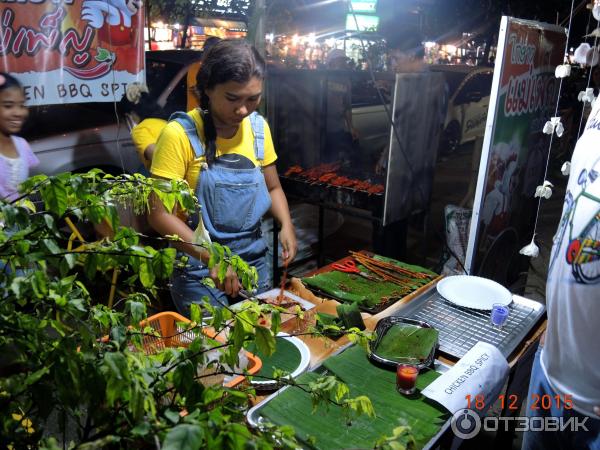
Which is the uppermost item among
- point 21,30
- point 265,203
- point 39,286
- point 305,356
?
point 21,30

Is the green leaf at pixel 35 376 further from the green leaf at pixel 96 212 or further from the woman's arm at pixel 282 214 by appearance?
the woman's arm at pixel 282 214

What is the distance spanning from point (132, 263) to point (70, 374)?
0.22m

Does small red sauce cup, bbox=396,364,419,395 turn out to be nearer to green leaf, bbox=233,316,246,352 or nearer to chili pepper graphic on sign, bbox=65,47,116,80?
green leaf, bbox=233,316,246,352

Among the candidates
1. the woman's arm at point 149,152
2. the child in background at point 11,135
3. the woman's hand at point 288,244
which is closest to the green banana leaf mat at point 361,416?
the woman's hand at point 288,244

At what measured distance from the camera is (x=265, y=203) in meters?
2.64

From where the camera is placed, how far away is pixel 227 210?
8.14 feet

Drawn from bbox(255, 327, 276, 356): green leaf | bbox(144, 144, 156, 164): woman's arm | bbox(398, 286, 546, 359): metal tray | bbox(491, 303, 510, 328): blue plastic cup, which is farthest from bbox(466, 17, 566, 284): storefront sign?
bbox(255, 327, 276, 356): green leaf

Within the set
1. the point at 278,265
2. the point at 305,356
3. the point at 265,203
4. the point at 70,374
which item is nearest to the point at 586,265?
the point at 305,356

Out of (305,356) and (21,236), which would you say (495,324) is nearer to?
(305,356)

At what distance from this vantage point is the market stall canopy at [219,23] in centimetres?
393

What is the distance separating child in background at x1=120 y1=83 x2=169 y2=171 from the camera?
3172 mm

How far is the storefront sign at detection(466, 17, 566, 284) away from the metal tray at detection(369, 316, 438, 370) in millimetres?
1190

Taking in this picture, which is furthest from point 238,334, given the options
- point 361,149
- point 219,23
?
point 361,149

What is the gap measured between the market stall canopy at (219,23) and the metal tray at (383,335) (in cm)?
300
